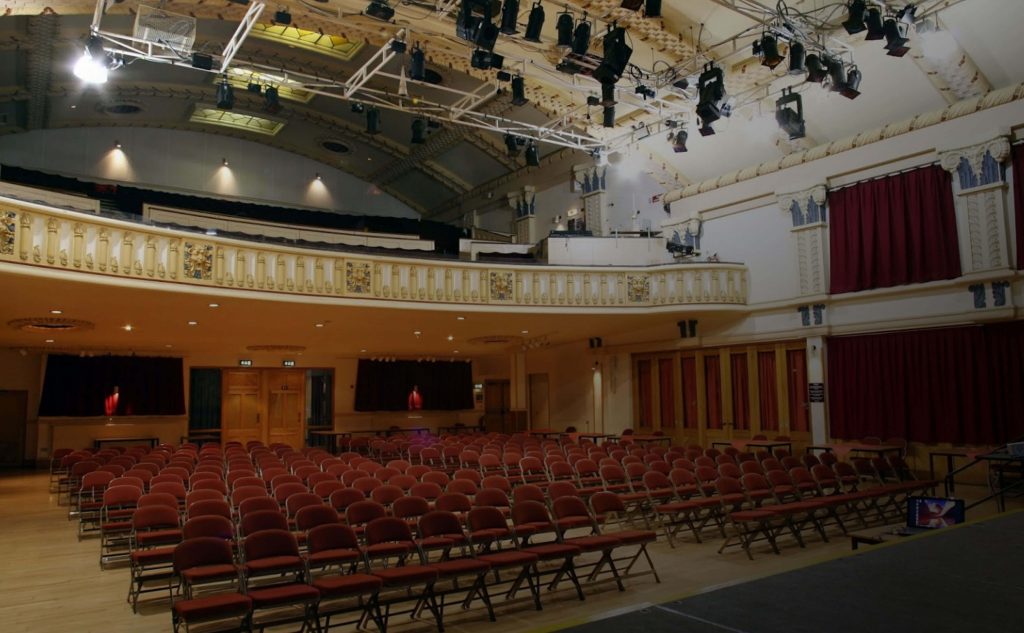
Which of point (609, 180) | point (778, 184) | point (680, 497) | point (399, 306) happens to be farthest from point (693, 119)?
point (680, 497)

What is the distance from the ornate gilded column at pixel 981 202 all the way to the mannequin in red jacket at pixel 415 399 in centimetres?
1508

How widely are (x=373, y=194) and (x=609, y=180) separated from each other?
926 cm

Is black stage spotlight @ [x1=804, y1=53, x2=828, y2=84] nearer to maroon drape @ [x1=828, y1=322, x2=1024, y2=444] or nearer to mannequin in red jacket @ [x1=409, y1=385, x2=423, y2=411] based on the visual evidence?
maroon drape @ [x1=828, y1=322, x2=1024, y2=444]

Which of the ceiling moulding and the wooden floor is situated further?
the ceiling moulding

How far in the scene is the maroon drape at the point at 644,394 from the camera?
17.7m

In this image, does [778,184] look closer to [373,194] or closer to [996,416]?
[996,416]

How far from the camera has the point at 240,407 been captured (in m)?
19.5

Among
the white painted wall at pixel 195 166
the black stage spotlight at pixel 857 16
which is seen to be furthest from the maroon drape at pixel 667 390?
the white painted wall at pixel 195 166

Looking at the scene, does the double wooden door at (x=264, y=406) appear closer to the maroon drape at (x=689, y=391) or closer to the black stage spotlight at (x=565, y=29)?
the maroon drape at (x=689, y=391)

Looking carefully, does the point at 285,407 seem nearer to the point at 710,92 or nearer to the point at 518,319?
the point at 518,319

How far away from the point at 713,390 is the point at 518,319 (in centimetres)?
505

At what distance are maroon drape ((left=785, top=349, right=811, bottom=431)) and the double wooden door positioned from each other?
1295 centimetres

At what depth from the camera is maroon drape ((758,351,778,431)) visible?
1494cm

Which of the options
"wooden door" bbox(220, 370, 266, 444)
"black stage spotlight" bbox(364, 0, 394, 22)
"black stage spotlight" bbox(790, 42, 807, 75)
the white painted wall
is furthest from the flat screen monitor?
the white painted wall
